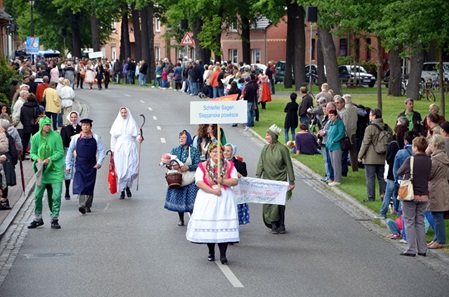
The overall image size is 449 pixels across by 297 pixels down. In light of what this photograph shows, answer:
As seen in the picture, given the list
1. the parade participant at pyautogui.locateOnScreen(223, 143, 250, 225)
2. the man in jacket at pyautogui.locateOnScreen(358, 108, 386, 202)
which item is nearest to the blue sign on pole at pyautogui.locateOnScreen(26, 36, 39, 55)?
the man in jacket at pyautogui.locateOnScreen(358, 108, 386, 202)

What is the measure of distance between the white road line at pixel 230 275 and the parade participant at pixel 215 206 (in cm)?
31

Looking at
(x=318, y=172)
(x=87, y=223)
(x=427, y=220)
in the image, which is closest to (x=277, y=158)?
(x=427, y=220)

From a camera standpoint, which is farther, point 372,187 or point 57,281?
point 372,187

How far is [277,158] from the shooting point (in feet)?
54.9

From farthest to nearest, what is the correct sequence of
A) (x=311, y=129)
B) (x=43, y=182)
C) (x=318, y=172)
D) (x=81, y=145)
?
1. (x=311, y=129)
2. (x=318, y=172)
3. (x=81, y=145)
4. (x=43, y=182)

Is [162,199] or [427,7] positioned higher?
[427,7]

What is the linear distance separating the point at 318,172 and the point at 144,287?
12727 millimetres

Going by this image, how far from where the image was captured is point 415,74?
152 ft

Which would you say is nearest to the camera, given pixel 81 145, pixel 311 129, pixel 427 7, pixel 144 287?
pixel 144 287

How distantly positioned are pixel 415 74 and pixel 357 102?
2.87 m

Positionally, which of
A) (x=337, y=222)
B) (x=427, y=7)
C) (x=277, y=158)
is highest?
(x=427, y=7)

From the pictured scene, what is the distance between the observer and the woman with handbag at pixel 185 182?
55.6ft

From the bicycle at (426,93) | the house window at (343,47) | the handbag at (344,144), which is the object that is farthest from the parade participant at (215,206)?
the house window at (343,47)

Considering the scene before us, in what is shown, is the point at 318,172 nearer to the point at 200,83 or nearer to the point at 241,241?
the point at 241,241
